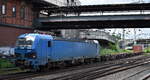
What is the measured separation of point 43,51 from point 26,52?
5.40ft

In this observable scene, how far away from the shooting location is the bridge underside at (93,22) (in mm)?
44438

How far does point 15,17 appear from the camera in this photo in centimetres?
4356

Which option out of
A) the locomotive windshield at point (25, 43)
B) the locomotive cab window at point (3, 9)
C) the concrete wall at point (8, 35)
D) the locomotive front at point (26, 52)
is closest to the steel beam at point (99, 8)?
the concrete wall at point (8, 35)

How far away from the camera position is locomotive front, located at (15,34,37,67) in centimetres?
2289

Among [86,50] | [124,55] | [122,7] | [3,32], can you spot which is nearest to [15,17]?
[3,32]

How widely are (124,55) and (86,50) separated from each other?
23.9 m

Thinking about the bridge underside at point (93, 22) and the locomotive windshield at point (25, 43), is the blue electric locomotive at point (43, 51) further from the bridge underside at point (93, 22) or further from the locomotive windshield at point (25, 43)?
the bridge underside at point (93, 22)

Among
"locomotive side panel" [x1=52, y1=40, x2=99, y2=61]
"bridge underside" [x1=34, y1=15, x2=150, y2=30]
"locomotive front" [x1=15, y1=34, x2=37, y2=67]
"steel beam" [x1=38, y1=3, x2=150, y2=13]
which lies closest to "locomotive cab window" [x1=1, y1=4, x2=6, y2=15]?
"bridge underside" [x1=34, y1=15, x2=150, y2=30]

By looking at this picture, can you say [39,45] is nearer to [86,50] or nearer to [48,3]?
[86,50]

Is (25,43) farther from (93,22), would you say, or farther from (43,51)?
(93,22)

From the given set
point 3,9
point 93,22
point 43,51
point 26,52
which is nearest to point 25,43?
point 26,52

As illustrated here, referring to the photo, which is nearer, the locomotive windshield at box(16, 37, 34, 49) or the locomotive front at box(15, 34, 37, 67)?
the locomotive front at box(15, 34, 37, 67)

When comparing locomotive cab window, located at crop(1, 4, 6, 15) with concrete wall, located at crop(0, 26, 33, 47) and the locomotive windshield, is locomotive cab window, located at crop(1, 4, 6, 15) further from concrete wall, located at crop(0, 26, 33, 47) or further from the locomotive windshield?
the locomotive windshield

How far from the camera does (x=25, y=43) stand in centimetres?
2420
